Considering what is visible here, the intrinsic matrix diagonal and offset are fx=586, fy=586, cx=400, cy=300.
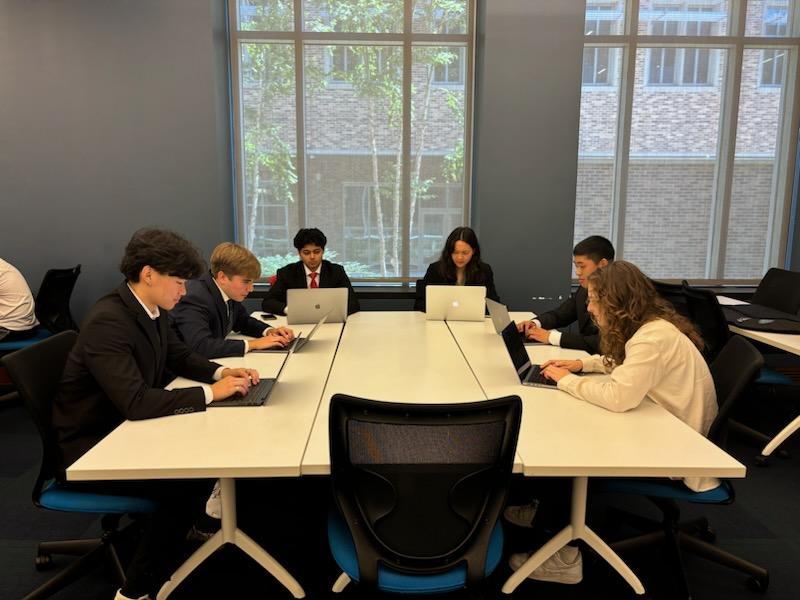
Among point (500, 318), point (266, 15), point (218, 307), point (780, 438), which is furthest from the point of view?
point (266, 15)

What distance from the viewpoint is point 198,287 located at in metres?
2.83

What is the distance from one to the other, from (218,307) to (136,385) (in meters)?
1.06

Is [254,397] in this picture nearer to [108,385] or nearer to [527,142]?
[108,385]

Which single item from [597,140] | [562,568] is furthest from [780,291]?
[562,568]

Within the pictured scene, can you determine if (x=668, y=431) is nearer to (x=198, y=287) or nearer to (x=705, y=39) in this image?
(x=198, y=287)

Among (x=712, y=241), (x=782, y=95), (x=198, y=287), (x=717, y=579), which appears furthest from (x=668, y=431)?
(x=782, y=95)

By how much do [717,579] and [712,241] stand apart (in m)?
4.06

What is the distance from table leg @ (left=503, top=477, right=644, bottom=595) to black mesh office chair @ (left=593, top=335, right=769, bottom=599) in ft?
0.55

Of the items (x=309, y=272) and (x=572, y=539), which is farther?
(x=309, y=272)

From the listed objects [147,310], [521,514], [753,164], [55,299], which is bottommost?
[521,514]

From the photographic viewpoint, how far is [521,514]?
96.5 inches

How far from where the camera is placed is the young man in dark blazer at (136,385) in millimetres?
1848

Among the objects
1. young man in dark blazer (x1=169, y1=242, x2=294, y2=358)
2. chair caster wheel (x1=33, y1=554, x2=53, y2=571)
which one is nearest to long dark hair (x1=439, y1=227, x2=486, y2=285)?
young man in dark blazer (x1=169, y1=242, x2=294, y2=358)

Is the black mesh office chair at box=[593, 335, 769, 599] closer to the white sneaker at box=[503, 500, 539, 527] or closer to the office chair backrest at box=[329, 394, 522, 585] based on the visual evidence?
the white sneaker at box=[503, 500, 539, 527]
